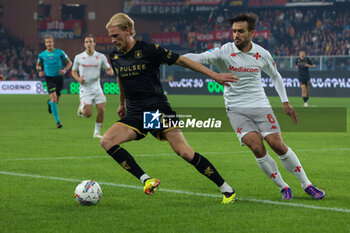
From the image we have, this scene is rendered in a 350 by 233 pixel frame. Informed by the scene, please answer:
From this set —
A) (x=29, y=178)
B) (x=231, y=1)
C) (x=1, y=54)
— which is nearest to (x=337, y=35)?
(x=231, y=1)

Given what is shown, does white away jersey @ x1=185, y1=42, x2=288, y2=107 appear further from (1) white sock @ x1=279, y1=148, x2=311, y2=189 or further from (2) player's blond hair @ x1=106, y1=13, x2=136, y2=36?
(2) player's blond hair @ x1=106, y1=13, x2=136, y2=36

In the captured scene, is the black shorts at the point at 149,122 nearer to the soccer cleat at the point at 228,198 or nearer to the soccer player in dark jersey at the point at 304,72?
the soccer cleat at the point at 228,198

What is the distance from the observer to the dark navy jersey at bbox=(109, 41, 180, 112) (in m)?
6.84

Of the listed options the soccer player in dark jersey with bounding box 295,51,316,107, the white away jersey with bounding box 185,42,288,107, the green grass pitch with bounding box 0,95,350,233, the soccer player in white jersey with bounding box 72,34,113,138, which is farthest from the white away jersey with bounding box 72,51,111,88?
the soccer player in dark jersey with bounding box 295,51,316,107

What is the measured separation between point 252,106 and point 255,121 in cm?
16

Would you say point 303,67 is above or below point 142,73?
below

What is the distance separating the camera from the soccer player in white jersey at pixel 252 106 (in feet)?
23.2

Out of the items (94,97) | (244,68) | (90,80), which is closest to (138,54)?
(244,68)

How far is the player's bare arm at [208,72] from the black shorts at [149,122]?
553 mm

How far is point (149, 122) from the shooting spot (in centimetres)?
685

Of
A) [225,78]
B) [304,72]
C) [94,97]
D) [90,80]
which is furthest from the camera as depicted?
[304,72]

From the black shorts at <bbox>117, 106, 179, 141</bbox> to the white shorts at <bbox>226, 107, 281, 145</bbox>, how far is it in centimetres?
71

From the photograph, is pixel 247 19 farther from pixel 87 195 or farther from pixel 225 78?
pixel 87 195

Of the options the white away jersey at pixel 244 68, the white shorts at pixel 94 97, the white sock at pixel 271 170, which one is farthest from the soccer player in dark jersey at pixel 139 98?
the white shorts at pixel 94 97
